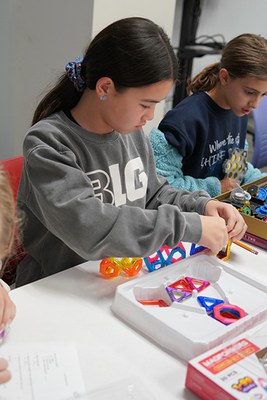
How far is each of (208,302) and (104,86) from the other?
474 mm

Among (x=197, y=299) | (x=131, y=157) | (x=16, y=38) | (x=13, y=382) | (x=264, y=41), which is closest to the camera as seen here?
(x=13, y=382)

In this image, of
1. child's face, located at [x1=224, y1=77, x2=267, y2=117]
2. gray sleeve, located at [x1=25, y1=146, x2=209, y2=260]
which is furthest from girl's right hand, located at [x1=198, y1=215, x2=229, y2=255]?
child's face, located at [x1=224, y1=77, x2=267, y2=117]

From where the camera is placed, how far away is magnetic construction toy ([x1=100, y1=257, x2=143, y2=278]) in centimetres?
93

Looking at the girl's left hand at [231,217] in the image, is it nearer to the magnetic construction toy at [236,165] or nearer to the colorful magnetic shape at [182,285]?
the colorful magnetic shape at [182,285]

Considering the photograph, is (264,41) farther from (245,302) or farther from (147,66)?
(245,302)

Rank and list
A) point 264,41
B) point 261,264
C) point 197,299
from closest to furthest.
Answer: point 197,299 < point 261,264 < point 264,41

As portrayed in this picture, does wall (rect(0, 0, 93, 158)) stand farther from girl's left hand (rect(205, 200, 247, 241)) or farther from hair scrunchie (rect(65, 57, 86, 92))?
girl's left hand (rect(205, 200, 247, 241))

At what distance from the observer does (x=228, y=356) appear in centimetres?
68

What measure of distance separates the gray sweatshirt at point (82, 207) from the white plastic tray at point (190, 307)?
0.20ft

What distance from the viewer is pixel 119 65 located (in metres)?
0.95

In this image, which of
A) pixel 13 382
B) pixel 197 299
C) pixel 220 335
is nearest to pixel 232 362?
pixel 220 335

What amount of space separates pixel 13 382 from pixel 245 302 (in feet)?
1.39

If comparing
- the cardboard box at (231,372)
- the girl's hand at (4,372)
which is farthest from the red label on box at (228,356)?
the girl's hand at (4,372)

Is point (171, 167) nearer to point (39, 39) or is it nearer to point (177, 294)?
point (177, 294)
